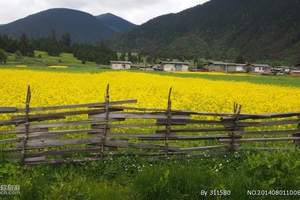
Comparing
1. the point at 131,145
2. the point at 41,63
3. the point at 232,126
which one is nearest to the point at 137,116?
the point at 131,145

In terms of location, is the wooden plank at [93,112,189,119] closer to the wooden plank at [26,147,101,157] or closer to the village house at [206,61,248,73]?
the wooden plank at [26,147,101,157]

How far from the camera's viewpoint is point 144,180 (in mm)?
8555

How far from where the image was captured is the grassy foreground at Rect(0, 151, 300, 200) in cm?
820

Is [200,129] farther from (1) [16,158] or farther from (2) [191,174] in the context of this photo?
(1) [16,158]

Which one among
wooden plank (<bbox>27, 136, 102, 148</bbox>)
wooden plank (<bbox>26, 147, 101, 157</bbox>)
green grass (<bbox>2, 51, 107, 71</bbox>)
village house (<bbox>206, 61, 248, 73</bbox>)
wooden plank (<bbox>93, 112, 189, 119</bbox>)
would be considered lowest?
village house (<bbox>206, 61, 248, 73</bbox>)

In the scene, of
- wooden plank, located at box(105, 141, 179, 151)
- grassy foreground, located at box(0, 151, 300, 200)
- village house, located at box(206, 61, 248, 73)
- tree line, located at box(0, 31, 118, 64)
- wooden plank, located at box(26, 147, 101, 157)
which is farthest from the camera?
village house, located at box(206, 61, 248, 73)

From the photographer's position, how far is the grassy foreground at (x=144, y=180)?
8195 millimetres

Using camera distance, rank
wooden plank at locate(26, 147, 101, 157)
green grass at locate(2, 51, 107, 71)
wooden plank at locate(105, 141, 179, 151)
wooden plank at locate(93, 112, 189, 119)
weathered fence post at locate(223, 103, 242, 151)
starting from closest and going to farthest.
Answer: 1. wooden plank at locate(26, 147, 101, 157)
2. wooden plank at locate(105, 141, 179, 151)
3. wooden plank at locate(93, 112, 189, 119)
4. weathered fence post at locate(223, 103, 242, 151)
5. green grass at locate(2, 51, 107, 71)

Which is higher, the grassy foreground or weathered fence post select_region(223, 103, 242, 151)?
weathered fence post select_region(223, 103, 242, 151)

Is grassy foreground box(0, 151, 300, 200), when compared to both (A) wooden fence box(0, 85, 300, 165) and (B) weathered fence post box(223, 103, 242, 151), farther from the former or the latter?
(B) weathered fence post box(223, 103, 242, 151)

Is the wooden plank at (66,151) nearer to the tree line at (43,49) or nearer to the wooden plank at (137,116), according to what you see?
the wooden plank at (137,116)

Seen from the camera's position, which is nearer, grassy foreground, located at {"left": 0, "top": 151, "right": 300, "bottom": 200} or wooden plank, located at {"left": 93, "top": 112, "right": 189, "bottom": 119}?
grassy foreground, located at {"left": 0, "top": 151, "right": 300, "bottom": 200}

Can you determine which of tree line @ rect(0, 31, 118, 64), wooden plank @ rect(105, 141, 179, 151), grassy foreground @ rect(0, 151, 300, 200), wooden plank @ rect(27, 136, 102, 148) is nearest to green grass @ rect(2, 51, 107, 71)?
tree line @ rect(0, 31, 118, 64)

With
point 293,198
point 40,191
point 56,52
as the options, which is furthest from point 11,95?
point 56,52
